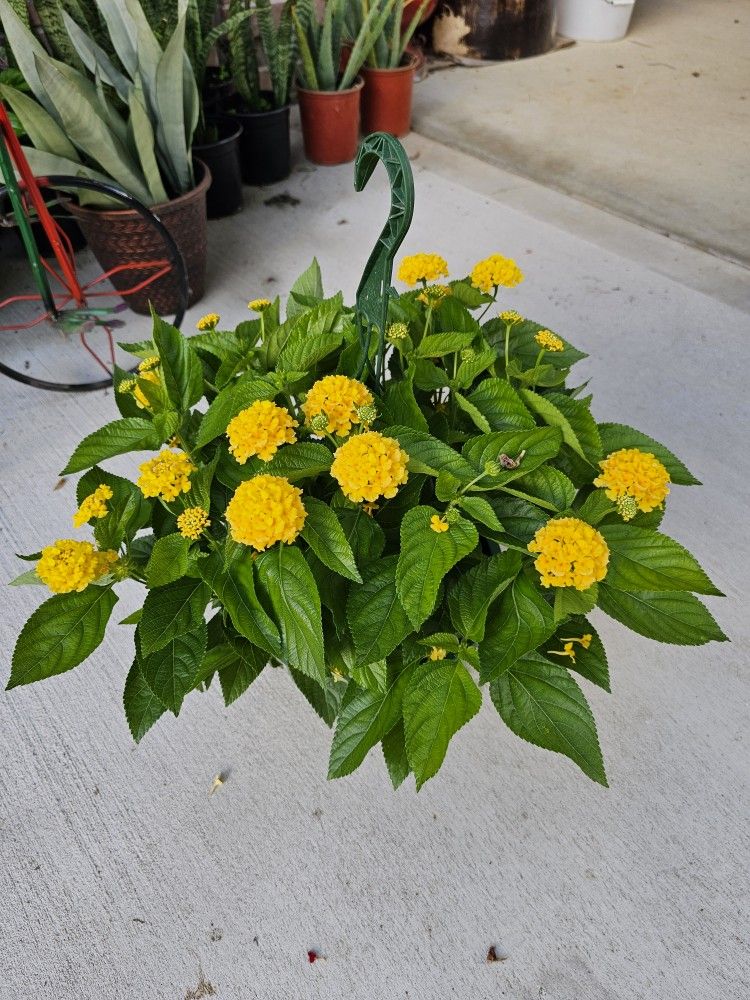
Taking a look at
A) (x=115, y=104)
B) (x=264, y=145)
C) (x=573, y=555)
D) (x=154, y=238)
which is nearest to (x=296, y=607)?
(x=573, y=555)

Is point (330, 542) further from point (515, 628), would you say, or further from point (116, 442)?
point (116, 442)

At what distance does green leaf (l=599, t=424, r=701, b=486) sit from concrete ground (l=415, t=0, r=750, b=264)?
5.26ft

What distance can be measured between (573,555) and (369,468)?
0.22 meters

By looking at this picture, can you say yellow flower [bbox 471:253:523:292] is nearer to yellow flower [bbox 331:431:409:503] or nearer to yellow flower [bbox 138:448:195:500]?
yellow flower [bbox 331:431:409:503]

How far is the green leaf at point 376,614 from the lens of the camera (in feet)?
2.63

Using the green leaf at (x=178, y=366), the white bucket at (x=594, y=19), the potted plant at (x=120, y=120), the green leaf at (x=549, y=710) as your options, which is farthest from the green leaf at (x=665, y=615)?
the white bucket at (x=594, y=19)

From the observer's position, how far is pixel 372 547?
870 millimetres

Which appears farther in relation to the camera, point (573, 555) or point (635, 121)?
point (635, 121)

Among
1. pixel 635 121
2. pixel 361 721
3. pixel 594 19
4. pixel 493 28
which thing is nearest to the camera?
pixel 361 721

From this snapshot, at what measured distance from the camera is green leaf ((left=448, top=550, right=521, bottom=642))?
2.64ft

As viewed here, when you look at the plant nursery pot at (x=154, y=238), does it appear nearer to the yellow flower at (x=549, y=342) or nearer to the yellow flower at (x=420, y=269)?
the yellow flower at (x=420, y=269)

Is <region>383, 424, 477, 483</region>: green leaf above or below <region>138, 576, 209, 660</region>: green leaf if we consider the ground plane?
above

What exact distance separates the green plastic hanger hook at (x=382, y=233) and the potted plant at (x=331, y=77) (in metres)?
1.85

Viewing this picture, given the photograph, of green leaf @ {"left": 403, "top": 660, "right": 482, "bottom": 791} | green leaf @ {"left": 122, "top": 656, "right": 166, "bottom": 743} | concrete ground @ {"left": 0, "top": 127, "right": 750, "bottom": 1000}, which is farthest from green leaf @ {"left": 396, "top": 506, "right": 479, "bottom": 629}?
concrete ground @ {"left": 0, "top": 127, "right": 750, "bottom": 1000}
